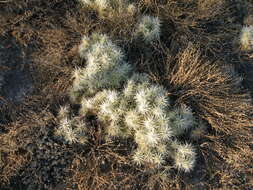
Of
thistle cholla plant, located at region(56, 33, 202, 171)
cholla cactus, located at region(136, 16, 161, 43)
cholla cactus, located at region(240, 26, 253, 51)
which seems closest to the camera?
thistle cholla plant, located at region(56, 33, 202, 171)

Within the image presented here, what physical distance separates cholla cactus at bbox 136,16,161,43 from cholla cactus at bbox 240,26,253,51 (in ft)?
4.95

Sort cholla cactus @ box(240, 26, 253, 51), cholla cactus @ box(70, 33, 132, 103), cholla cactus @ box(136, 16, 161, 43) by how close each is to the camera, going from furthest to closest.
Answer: cholla cactus @ box(240, 26, 253, 51)
cholla cactus @ box(136, 16, 161, 43)
cholla cactus @ box(70, 33, 132, 103)

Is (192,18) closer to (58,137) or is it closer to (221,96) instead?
(221,96)

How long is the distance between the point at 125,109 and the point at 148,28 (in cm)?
130

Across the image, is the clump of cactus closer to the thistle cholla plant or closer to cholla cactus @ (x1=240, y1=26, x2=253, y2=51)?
the thistle cholla plant

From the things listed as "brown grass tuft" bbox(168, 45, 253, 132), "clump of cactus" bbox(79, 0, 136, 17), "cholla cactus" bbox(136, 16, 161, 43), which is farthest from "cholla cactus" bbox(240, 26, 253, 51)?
"clump of cactus" bbox(79, 0, 136, 17)

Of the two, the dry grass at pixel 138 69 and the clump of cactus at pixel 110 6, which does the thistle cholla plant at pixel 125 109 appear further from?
the clump of cactus at pixel 110 6

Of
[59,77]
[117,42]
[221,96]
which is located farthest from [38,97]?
[221,96]

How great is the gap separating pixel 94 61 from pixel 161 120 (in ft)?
3.88

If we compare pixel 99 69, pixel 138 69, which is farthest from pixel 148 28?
pixel 99 69

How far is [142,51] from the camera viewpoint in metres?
4.76

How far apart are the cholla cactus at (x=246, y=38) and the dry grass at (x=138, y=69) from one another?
0.12 m

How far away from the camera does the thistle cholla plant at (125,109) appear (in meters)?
3.99

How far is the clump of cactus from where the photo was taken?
15.3 ft
